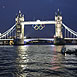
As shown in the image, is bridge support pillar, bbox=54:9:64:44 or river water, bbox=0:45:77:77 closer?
river water, bbox=0:45:77:77

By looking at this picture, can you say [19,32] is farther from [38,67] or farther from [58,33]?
[38,67]

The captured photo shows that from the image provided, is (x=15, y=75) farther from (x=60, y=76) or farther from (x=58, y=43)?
(x=58, y=43)

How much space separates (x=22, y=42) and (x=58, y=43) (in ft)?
71.2

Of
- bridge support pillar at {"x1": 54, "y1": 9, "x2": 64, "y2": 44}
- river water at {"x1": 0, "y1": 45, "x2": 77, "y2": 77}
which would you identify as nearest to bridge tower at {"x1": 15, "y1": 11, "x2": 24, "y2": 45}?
bridge support pillar at {"x1": 54, "y1": 9, "x2": 64, "y2": 44}

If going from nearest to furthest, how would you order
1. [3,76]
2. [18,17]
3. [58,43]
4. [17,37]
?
1. [3,76]
2. [58,43]
3. [17,37]
4. [18,17]

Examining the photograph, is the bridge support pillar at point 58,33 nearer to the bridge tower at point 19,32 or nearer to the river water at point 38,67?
the bridge tower at point 19,32

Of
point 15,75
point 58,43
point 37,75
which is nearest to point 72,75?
point 37,75

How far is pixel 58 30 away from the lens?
109750mm

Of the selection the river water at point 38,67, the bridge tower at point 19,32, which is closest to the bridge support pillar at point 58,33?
the bridge tower at point 19,32

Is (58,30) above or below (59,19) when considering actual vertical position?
below

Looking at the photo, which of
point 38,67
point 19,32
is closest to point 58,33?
point 19,32

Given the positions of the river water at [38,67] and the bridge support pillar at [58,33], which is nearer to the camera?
the river water at [38,67]

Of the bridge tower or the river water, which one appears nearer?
the river water

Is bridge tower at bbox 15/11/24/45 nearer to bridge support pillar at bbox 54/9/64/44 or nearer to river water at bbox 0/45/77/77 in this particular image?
bridge support pillar at bbox 54/9/64/44
